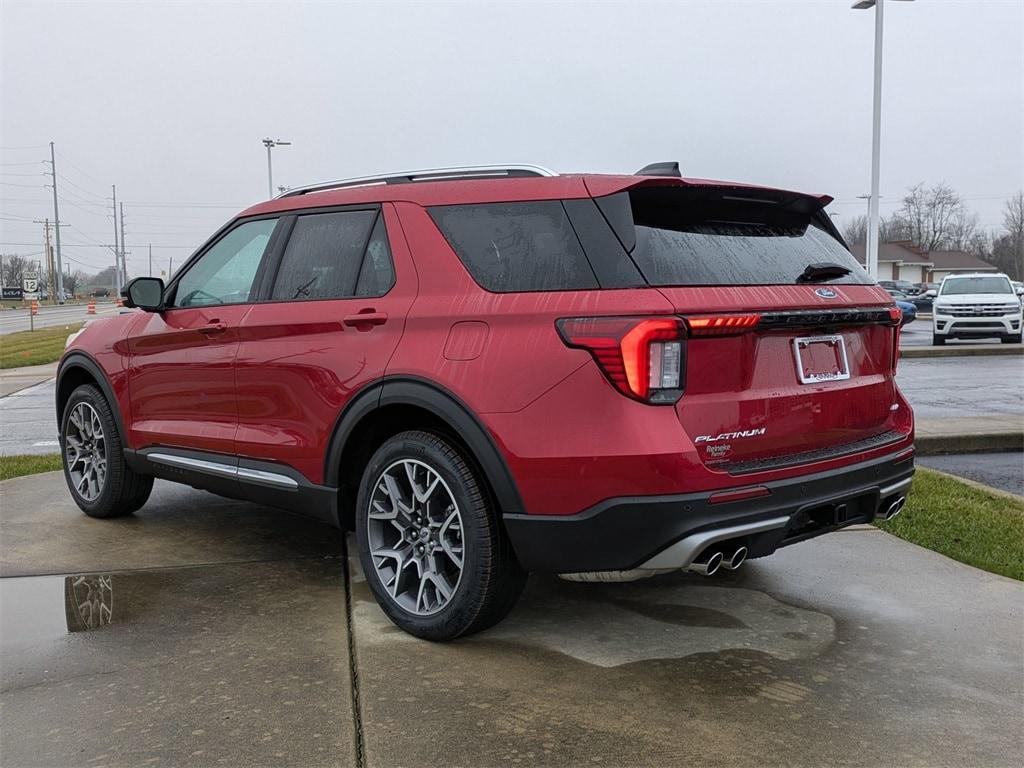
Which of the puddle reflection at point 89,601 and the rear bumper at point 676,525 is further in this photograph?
the puddle reflection at point 89,601

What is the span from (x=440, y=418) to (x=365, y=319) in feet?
1.96

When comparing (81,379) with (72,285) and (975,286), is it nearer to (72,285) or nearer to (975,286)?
(975,286)

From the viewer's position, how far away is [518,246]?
3455mm

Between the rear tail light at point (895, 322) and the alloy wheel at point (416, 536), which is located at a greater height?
the rear tail light at point (895, 322)

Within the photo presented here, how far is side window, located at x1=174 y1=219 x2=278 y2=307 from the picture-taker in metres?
4.60

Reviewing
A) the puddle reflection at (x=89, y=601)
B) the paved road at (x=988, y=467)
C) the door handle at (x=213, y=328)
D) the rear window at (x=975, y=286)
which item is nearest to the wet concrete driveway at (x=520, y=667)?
the puddle reflection at (x=89, y=601)

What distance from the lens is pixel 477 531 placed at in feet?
11.1

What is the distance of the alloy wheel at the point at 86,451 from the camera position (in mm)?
5574

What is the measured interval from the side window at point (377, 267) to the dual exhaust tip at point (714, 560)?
1.64 meters

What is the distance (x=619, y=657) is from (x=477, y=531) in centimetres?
73

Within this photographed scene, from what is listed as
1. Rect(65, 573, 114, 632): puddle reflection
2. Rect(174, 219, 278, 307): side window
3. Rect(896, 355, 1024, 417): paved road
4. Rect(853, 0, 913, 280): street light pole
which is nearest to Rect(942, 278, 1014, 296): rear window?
Rect(853, 0, 913, 280): street light pole

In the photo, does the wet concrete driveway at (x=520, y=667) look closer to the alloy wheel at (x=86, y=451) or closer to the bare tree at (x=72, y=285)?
the alloy wheel at (x=86, y=451)

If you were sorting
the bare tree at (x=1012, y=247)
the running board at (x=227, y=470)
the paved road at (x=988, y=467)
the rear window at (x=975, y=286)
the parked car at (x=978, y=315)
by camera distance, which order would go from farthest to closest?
1. the bare tree at (x=1012, y=247)
2. the rear window at (x=975, y=286)
3. the parked car at (x=978, y=315)
4. the paved road at (x=988, y=467)
5. the running board at (x=227, y=470)

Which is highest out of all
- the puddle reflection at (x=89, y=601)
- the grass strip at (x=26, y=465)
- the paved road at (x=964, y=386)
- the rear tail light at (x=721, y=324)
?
the rear tail light at (x=721, y=324)
